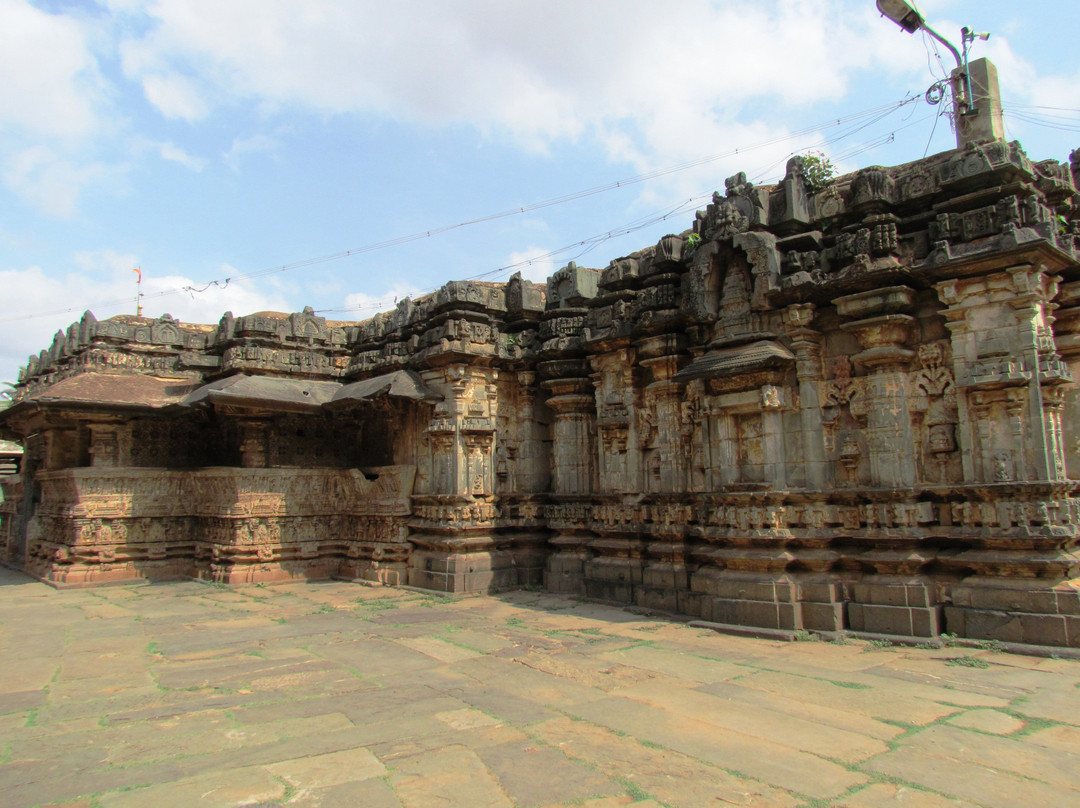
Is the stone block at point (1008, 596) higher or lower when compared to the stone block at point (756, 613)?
higher

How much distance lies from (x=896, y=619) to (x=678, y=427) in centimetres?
384

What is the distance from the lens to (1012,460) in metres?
7.55

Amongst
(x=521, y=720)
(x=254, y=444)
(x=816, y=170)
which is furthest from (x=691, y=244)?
(x=254, y=444)

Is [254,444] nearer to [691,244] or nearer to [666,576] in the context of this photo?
[666,576]

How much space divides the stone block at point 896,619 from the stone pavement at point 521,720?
376 mm

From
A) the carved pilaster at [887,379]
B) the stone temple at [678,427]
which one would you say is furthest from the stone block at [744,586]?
the carved pilaster at [887,379]

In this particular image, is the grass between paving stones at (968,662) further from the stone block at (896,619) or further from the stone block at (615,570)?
the stone block at (615,570)

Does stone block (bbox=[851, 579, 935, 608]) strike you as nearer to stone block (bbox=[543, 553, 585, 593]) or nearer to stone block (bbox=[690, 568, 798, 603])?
stone block (bbox=[690, 568, 798, 603])

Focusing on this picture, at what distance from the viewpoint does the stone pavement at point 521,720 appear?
4.29 metres

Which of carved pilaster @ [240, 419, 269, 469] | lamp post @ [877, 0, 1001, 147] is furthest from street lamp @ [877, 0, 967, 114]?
carved pilaster @ [240, 419, 269, 469]

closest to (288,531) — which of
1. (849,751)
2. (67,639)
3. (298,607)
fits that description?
(298,607)

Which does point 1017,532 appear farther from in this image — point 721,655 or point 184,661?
point 184,661

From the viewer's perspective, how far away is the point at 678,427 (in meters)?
10.5

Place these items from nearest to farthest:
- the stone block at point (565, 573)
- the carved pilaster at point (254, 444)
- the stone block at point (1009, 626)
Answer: the stone block at point (1009, 626) → the stone block at point (565, 573) → the carved pilaster at point (254, 444)
